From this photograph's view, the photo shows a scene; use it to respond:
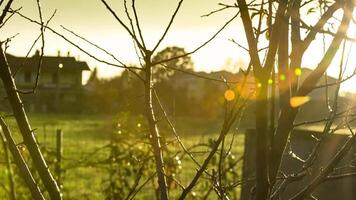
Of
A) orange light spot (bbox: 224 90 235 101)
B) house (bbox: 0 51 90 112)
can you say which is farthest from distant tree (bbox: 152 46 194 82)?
house (bbox: 0 51 90 112)

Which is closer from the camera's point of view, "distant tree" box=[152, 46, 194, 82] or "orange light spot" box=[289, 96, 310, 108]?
"orange light spot" box=[289, 96, 310, 108]

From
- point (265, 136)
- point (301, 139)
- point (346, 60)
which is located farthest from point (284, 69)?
point (301, 139)

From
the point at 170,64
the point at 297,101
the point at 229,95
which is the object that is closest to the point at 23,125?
the point at 229,95

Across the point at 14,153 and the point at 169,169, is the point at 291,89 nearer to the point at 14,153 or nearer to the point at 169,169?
the point at 14,153

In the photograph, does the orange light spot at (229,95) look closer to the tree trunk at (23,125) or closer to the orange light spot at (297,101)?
the orange light spot at (297,101)

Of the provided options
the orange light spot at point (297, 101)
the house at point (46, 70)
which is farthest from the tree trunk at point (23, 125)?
the orange light spot at point (297, 101)

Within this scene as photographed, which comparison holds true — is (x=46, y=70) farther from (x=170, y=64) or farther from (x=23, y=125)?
(x=23, y=125)

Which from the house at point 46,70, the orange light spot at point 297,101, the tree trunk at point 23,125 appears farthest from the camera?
the house at point 46,70

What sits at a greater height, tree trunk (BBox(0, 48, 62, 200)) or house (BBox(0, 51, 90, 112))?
house (BBox(0, 51, 90, 112))

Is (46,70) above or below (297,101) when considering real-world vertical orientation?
above

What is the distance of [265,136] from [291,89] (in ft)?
1.35

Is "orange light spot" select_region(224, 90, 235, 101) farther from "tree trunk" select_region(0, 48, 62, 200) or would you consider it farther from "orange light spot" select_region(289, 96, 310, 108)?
"tree trunk" select_region(0, 48, 62, 200)

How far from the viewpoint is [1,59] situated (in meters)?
1.60

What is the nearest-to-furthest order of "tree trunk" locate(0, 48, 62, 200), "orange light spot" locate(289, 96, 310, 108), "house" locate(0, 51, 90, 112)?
"orange light spot" locate(289, 96, 310, 108) < "tree trunk" locate(0, 48, 62, 200) < "house" locate(0, 51, 90, 112)
